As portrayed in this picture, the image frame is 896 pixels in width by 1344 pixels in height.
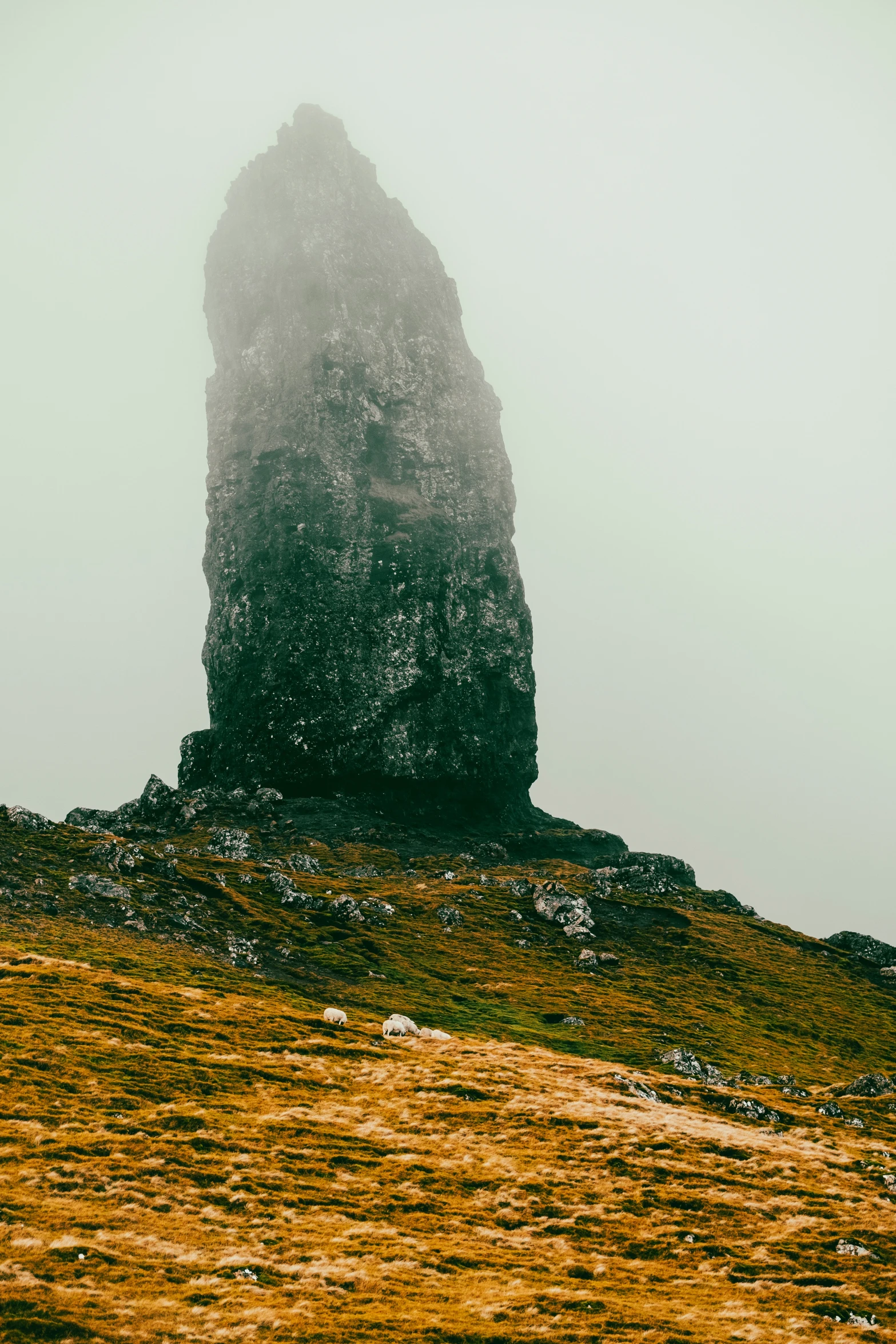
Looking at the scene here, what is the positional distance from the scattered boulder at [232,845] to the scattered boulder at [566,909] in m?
30.1

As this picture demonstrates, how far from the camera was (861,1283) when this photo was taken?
26.3 meters

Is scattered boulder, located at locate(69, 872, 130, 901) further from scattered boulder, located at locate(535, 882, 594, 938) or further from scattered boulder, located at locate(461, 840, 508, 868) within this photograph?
scattered boulder, located at locate(461, 840, 508, 868)

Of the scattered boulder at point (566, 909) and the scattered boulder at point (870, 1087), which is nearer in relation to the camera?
the scattered boulder at point (870, 1087)

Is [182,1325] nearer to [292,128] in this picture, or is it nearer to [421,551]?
[421,551]

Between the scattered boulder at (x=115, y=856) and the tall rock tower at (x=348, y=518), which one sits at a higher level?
the tall rock tower at (x=348, y=518)

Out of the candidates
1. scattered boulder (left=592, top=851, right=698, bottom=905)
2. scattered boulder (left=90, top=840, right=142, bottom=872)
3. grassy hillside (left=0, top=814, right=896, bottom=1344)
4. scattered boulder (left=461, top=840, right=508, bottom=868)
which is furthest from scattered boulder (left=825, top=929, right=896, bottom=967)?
scattered boulder (left=90, top=840, right=142, bottom=872)

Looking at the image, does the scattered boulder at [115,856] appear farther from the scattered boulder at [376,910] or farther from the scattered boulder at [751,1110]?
the scattered boulder at [751,1110]

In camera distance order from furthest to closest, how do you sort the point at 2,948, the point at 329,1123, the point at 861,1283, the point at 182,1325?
the point at 2,948, the point at 329,1123, the point at 861,1283, the point at 182,1325

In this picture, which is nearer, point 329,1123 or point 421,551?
point 329,1123

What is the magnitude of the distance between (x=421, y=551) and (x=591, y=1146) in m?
94.6

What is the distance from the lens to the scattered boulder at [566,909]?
3327 inches

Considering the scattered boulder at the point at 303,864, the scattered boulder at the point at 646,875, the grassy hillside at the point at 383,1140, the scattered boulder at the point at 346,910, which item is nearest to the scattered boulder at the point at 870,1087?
the grassy hillside at the point at 383,1140

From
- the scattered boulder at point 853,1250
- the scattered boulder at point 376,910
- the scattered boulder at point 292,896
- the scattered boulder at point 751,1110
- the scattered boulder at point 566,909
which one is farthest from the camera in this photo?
the scattered boulder at point 566,909

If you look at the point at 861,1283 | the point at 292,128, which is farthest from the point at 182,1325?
the point at 292,128
